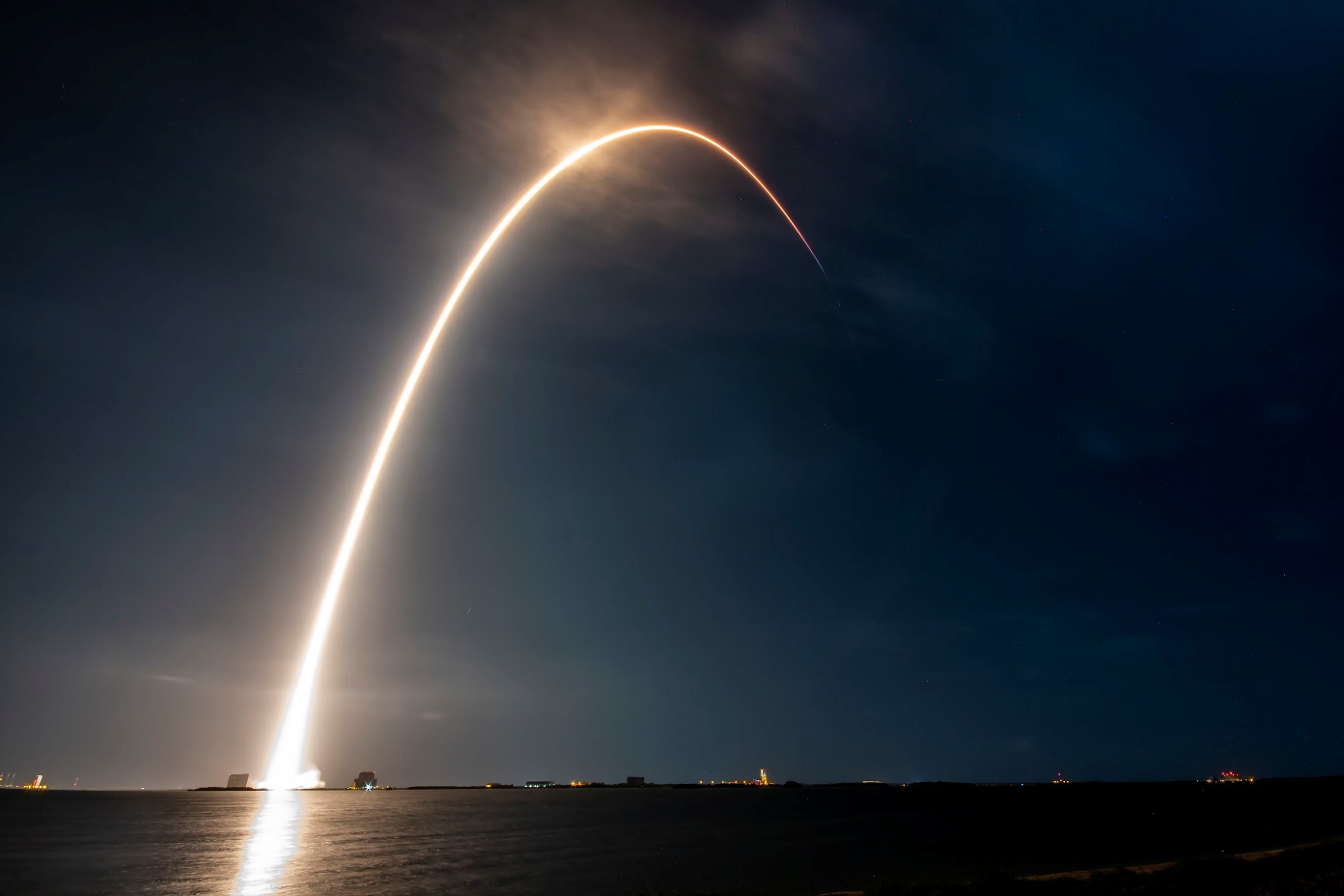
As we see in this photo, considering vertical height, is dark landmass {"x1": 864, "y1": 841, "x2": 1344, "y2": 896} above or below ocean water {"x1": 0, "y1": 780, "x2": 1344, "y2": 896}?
above

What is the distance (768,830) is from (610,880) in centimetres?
4910

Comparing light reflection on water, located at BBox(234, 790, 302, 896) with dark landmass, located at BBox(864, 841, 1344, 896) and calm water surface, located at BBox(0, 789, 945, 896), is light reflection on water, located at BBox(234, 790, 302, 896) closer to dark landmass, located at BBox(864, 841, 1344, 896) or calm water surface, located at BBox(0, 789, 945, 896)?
calm water surface, located at BBox(0, 789, 945, 896)

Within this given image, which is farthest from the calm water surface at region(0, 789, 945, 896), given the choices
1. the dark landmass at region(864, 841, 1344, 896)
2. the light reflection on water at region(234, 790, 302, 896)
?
the dark landmass at region(864, 841, 1344, 896)

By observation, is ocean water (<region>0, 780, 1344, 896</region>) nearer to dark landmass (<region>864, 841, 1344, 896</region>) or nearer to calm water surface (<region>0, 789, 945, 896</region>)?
calm water surface (<region>0, 789, 945, 896</region>)

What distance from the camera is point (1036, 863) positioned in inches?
1823

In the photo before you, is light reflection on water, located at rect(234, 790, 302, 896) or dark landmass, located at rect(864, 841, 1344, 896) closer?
dark landmass, located at rect(864, 841, 1344, 896)

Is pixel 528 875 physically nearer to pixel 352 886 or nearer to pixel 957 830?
pixel 352 886

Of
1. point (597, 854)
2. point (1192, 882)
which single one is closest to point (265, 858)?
point (597, 854)

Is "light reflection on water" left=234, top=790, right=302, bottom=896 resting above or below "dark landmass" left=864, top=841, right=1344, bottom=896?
below

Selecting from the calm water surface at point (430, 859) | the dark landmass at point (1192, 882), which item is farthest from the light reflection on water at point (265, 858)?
the dark landmass at point (1192, 882)

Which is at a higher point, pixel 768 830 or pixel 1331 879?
pixel 1331 879

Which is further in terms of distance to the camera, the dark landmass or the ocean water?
the ocean water

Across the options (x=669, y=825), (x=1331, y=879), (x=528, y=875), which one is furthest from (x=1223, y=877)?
(x=669, y=825)

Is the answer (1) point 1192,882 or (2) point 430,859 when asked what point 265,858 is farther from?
(1) point 1192,882
